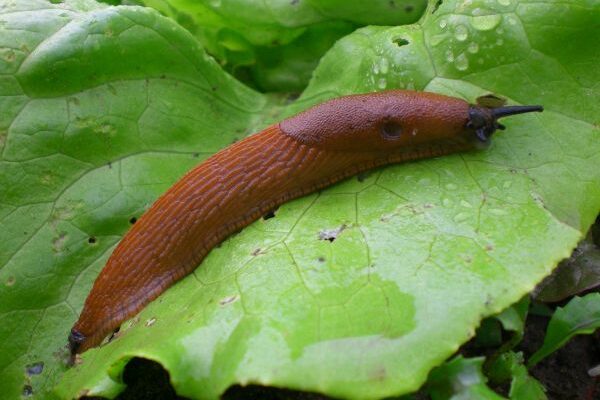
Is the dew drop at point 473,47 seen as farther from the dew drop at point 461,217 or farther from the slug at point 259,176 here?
the dew drop at point 461,217

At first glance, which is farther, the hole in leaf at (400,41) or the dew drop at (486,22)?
the hole in leaf at (400,41)

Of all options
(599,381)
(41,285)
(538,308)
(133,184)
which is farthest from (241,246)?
(599,381)

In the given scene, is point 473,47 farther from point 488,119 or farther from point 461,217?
point 461,217

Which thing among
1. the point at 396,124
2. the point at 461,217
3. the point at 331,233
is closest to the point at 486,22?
the point at 396,124

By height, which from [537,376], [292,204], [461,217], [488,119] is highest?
[488,119]

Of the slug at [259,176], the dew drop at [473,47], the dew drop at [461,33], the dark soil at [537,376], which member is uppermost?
the dew drop at [461,33]

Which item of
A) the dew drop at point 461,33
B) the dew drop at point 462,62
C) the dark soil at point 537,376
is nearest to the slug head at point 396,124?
the dew drop at point 462,62
